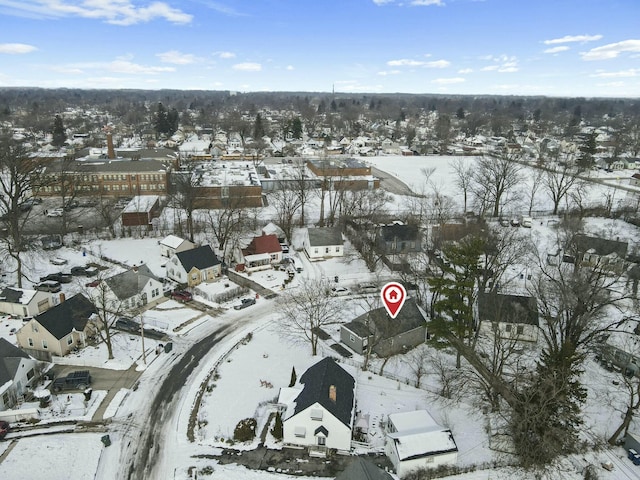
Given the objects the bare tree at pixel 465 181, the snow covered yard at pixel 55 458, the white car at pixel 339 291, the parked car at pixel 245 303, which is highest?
the bare tree at pixel 465 181

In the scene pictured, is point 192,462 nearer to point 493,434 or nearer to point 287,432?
point 287,432

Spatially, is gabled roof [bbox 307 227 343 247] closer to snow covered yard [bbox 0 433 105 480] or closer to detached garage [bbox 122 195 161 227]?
detached garage [bbox 122 195 161 227]

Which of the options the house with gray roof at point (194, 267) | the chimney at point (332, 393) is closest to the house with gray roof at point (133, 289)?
the house with gray roof at point (194, 267)

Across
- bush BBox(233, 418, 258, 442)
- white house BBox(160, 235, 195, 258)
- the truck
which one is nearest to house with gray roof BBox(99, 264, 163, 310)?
white house BBox(160, 235, 195, 258)

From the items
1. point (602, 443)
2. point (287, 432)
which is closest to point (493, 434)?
point (602, 443)

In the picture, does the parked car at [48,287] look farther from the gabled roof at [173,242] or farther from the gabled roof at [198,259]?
the gabled roof at [198,259]

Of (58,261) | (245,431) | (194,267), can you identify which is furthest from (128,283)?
(245,431)
